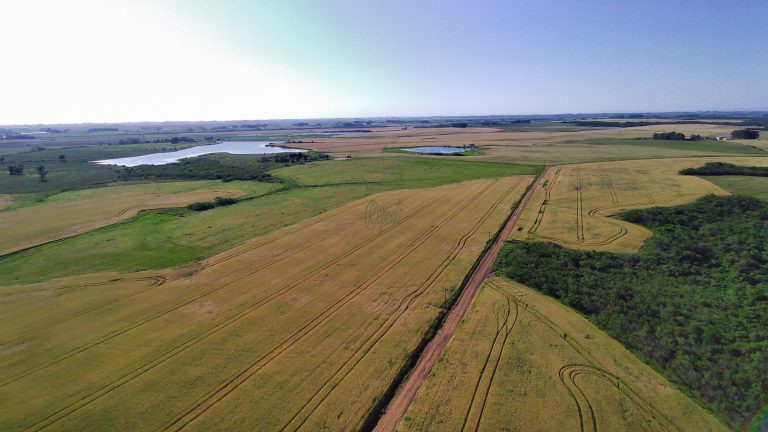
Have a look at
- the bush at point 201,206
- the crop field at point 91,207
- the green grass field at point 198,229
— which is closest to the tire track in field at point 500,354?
the green grass field at point 198,229

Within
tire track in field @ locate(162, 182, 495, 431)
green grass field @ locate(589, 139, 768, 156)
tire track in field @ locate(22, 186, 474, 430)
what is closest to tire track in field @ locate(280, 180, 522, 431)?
tire track in field @ locate(162, 182, 495, 431)

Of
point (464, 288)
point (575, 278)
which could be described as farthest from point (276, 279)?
point (575, 278)

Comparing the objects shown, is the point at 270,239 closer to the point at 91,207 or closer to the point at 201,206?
the point at 201,206

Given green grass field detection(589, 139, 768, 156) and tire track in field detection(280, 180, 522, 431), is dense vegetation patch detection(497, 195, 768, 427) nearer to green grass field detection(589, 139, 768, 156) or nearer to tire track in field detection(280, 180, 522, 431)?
tire track in field detection(280, 180, 522, 431)

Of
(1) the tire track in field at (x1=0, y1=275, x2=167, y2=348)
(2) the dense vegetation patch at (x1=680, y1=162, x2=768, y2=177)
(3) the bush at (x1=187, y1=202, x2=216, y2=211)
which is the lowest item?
(1) the tire track in field at (x1=0, y1=275, x2=167, y2=348)

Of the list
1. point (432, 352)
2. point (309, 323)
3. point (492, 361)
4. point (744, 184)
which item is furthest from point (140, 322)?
point (744, 184)

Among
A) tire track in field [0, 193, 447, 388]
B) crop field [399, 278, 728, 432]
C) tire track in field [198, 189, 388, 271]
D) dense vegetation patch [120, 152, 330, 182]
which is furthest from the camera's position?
dense vegetation patch [120, 152, 330, 182]
